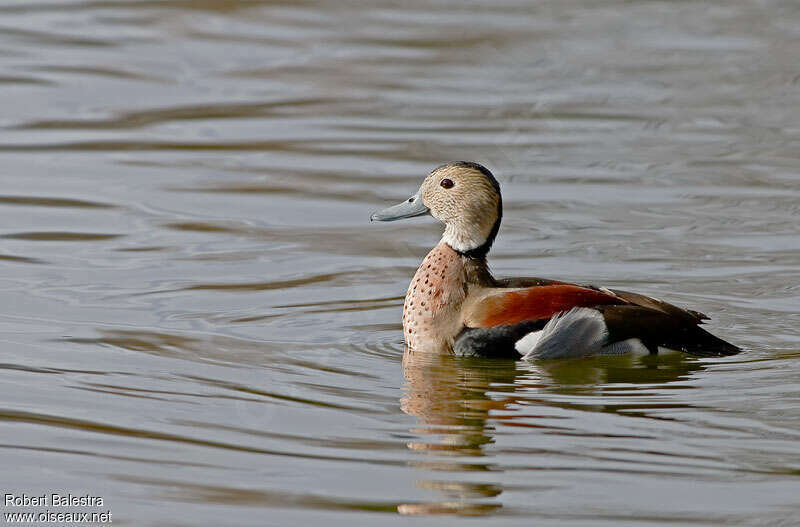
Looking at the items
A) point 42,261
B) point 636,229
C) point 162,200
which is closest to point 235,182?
point 162,200

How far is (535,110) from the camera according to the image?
15.5m

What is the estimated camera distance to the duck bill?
9516 millimetres

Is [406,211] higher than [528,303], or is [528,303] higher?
[406,211]

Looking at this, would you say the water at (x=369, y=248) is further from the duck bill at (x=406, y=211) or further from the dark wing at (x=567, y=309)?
the duck bill at (x=406, y=211)

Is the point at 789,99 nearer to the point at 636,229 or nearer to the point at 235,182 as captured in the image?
the point at 636,229

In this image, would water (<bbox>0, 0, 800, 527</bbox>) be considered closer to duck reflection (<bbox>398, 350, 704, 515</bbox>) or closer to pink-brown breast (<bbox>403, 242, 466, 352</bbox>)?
duck reflection (<bbox>398, 350, 704, 515</bbox>)

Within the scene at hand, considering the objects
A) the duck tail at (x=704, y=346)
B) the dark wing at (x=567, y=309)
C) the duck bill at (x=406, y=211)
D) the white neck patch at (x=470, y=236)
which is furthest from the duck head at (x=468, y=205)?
the duck tail at (x=704, y=346)

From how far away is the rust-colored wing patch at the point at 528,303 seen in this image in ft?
28.8

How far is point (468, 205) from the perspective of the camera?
9273 millimetres

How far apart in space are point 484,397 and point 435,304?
0.97 m

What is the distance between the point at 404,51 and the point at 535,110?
9.51 feet

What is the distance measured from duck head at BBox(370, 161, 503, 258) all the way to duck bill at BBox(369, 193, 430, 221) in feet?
0.46

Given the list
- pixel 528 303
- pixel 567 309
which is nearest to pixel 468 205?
pixel 528 303

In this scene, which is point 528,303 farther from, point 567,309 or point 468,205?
point 468,205
